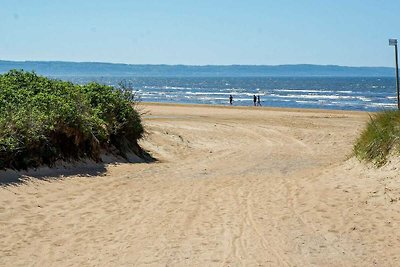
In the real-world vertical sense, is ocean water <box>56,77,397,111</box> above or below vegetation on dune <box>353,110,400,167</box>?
below

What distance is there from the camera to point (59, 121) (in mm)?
14164

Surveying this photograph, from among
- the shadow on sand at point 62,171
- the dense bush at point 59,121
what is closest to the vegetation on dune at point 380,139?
the shadow on sand at point 62,171

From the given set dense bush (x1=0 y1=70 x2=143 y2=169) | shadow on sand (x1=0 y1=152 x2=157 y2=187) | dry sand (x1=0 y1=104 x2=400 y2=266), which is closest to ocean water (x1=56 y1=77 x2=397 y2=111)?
dense bush (x1=0 y1=70 x2=143 y2=169)

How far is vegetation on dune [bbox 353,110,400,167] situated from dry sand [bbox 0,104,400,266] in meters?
0.38

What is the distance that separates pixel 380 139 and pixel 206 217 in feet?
17.4

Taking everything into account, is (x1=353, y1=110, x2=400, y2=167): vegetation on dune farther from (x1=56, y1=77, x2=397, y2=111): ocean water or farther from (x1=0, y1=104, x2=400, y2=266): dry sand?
(x1=56, y1=77, x2=397, y2=111): ocean water

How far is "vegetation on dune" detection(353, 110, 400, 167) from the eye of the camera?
12.6 m

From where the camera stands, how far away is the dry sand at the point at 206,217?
7793 millimetres

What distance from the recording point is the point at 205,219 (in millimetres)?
9672

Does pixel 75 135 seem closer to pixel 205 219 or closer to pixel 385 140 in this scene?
pixel 205 219

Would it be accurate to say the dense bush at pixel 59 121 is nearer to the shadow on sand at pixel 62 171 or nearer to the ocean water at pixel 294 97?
the shadow on sand at pixel 62 171

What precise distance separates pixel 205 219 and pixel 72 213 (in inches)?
87.2

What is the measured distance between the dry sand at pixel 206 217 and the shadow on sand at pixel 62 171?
157 mm

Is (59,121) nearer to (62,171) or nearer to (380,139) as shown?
(62,171)
